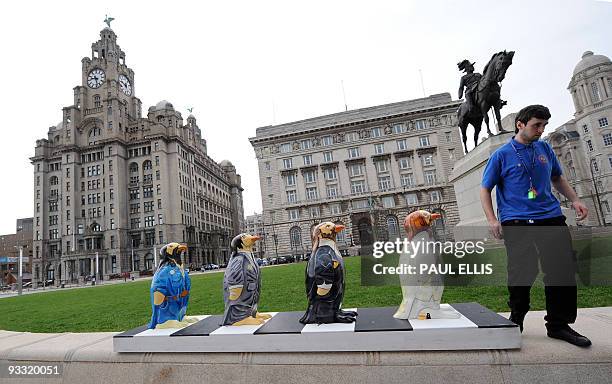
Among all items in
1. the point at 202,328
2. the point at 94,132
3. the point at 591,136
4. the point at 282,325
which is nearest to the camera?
the point at 282,325

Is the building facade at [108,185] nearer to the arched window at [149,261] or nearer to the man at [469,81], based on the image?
the arched window at [149,261]

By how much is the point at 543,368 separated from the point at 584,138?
241ft

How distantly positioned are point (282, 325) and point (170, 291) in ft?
4.70

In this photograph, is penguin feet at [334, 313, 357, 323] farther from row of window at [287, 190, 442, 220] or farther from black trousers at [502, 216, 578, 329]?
row of window at [287, 190, 442, 220]

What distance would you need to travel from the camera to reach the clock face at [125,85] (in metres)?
71.1

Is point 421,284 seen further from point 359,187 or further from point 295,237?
point 359,187

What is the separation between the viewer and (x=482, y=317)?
129 inches

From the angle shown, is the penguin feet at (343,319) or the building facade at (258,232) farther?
the building facade at (258,232)

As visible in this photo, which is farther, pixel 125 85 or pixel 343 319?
pixel 125 85

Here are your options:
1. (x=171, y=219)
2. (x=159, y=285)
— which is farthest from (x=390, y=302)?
(x=171, y=219)

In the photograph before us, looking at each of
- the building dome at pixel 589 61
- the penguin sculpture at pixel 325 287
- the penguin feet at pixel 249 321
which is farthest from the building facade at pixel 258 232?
the building dome at pixel 589 61

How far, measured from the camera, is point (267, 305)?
735 cm

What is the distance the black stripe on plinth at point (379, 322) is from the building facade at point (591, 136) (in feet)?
208

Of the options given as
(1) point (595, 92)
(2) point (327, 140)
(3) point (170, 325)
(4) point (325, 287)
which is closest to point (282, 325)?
(4) point (325, 287)
